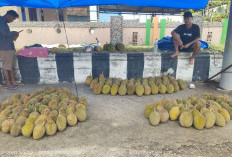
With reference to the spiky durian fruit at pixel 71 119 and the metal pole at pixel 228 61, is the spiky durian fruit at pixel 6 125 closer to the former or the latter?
the spiky durian fruit at pixel 71 119

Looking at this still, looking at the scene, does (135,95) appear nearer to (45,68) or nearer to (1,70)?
(45,68)

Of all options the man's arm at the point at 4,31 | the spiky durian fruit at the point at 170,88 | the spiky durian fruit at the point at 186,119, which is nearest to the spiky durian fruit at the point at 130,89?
the spiky durian fruit at the point at 170,88

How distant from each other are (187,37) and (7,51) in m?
4.23

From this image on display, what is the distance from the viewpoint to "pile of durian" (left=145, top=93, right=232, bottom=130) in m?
2.23

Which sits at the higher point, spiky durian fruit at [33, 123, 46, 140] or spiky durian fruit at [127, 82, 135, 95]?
spiky durian fruit at [127, 82, 135, 95]

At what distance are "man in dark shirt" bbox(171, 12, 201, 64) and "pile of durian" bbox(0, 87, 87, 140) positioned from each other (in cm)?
274

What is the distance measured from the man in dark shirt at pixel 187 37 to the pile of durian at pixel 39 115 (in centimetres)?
274

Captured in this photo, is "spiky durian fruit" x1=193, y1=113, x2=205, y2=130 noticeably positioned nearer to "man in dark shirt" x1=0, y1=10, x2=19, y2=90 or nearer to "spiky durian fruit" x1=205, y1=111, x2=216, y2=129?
"spiky durian fruit" x1=205, y1=111, x2=216, y2=129

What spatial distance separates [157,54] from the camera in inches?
165

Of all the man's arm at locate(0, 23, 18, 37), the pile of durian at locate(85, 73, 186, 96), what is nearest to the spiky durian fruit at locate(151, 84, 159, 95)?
the pile of durian at locate(85, 73, 186, 96)

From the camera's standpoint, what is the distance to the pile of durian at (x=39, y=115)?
6.85 feet

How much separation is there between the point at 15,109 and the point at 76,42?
960 centimetres

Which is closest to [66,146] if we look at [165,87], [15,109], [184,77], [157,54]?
[15,109]

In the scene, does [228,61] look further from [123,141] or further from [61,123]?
[61,123]
